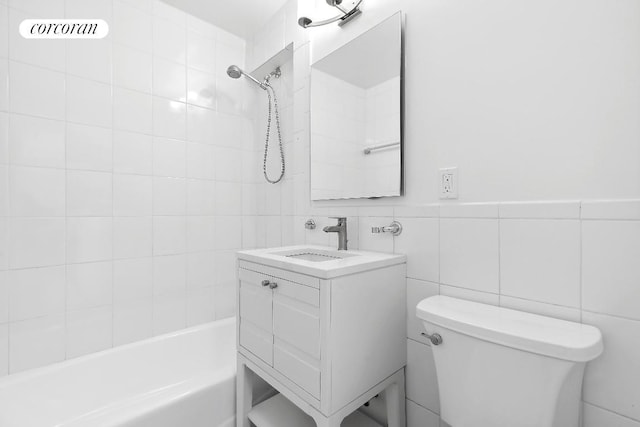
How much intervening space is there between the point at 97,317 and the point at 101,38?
1.45m

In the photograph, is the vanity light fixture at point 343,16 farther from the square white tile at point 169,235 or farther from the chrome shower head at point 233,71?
the square white tile at point 169,235

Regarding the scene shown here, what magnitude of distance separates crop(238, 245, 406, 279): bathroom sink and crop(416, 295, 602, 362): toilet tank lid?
205 millimetres

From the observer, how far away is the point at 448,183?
3.33ft

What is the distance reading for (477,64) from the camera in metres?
0.95

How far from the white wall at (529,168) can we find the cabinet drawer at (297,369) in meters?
0.44

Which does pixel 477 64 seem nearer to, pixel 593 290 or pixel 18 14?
pixel 593 290

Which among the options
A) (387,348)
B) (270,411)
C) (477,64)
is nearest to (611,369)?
(387,348)

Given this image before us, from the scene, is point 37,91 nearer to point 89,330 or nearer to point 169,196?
point 169,196

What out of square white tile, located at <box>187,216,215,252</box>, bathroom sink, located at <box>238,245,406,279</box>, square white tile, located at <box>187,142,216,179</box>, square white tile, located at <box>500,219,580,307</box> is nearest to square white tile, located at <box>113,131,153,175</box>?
square white tile, located at <box>187,142,216,179</box>

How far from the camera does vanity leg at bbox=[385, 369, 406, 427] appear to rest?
42.6 inches

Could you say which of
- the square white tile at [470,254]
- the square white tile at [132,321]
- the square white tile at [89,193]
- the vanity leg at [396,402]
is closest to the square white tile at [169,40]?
the square white tile at [89,193]

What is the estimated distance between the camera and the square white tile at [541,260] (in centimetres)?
77

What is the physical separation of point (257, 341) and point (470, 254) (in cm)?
85

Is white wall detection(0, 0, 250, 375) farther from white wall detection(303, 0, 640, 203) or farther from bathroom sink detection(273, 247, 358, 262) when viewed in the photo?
white wall detection(303, 0, 640, 203)
